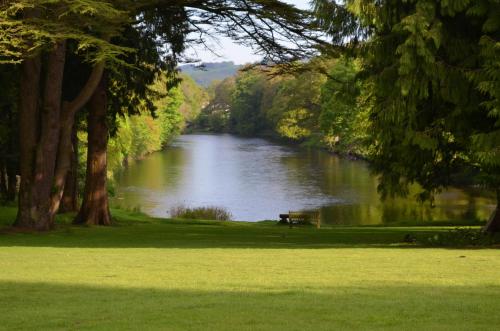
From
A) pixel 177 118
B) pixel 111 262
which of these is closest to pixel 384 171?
pixel 111 262

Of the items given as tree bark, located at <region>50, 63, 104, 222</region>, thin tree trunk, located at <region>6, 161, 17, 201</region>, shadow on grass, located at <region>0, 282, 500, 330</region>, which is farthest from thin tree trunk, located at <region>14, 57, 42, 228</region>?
thin tree trunk, located at <region>6, 161, 17, 201</region>

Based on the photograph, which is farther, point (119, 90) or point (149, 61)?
point (119, 90)

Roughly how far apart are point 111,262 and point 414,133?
565 cm

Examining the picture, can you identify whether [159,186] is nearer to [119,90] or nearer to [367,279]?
[119,90]

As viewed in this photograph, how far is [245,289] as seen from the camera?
784cm

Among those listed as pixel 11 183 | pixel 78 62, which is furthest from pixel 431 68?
pixel 11 183

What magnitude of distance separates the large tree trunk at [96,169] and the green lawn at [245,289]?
7.61 metres

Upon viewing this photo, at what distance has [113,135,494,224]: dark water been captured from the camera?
37344 mm

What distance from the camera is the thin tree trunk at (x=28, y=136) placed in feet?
58.6

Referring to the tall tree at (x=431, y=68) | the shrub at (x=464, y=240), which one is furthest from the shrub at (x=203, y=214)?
the tall tree at (x=431, y=68)

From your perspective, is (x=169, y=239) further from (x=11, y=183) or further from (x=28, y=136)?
(x=11, y=183)

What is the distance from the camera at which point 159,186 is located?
5119 cm

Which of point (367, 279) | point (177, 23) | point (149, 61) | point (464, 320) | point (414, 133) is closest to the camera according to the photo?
point (464, 320)

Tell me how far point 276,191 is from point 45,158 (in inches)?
1229
